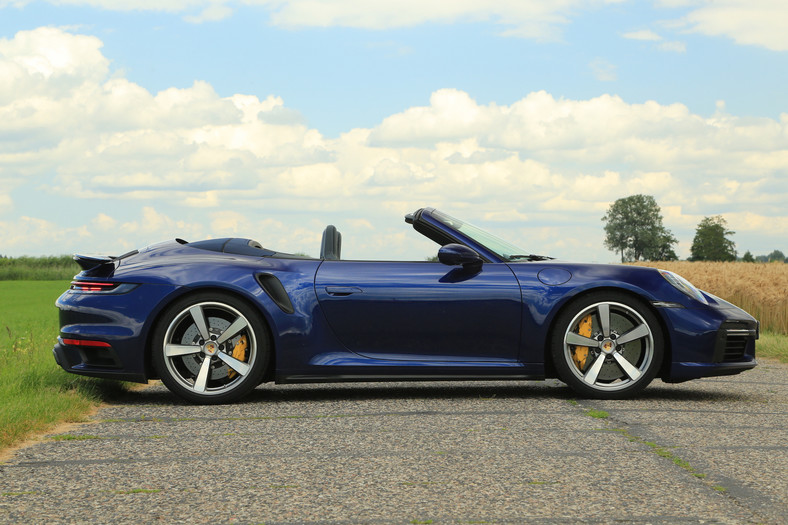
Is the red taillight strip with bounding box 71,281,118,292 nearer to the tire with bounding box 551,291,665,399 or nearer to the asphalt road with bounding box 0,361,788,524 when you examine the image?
the asphalt road with bounding box 0,361,788,524

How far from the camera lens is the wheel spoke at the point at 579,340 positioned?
646cm

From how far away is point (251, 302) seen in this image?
6.41m

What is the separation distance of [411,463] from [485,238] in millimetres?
2817

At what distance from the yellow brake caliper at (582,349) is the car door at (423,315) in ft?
1.50

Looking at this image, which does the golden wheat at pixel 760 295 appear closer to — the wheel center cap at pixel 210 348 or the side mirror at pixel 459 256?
the side mirror at pixel 459 256

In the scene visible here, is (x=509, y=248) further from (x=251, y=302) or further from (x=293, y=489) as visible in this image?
(x=293, y=489)

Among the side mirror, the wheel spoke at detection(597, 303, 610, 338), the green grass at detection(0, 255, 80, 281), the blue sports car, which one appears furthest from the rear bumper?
the green grass at detection(0, 255, 80, 281)

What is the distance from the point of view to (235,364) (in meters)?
6.37

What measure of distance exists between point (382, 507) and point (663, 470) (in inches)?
58.9

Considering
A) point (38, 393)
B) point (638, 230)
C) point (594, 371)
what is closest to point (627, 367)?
point (594, 371)

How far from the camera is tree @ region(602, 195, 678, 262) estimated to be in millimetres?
98938

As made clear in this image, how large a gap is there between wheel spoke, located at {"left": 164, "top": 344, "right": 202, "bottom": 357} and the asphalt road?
40 cm

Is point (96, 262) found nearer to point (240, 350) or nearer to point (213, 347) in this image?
point (213, 347)

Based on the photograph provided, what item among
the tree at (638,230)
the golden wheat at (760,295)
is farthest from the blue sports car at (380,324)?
the tree at (638,230)
